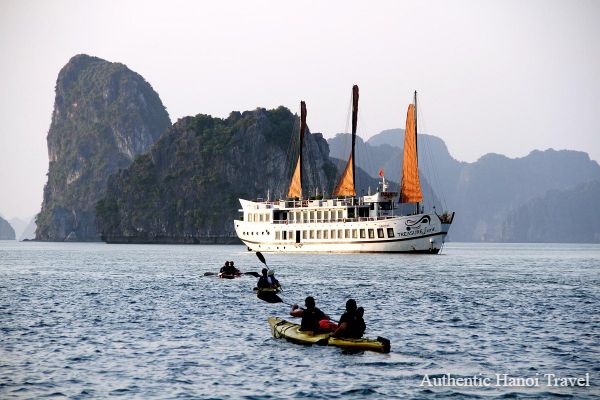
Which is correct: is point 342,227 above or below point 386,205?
below

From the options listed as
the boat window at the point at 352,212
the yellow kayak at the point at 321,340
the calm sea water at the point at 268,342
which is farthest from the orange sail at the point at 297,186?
the yellow kayak at the point at 321,340

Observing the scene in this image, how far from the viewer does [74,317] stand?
45438 millimetres

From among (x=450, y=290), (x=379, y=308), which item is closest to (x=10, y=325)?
(x=379, y=308)

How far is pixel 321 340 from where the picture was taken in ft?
112

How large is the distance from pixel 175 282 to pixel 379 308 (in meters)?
→ 27.7

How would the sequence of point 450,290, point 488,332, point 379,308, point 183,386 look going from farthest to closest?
1. point 450,290
2. point 379,308
3. point 488,332
4. point 183,386

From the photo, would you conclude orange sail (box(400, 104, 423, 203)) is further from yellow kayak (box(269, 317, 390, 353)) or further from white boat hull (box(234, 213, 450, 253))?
yellow kayak (box(269, 317, 390, 353))

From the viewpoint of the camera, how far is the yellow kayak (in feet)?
106

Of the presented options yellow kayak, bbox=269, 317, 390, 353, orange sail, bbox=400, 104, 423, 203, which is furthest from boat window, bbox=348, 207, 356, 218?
yellow kayak, bbox=269, 317, 390, 353

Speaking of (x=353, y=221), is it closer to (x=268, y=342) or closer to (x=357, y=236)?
(x=357, y=236)

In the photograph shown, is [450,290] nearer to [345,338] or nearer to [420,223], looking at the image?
[345,338]

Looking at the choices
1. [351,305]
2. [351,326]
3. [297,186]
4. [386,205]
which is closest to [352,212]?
[386,205]

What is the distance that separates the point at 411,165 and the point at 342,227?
14.5m

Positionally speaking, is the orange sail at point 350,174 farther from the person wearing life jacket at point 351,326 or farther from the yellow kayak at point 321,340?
the person wearing life jacket at point 351,326
